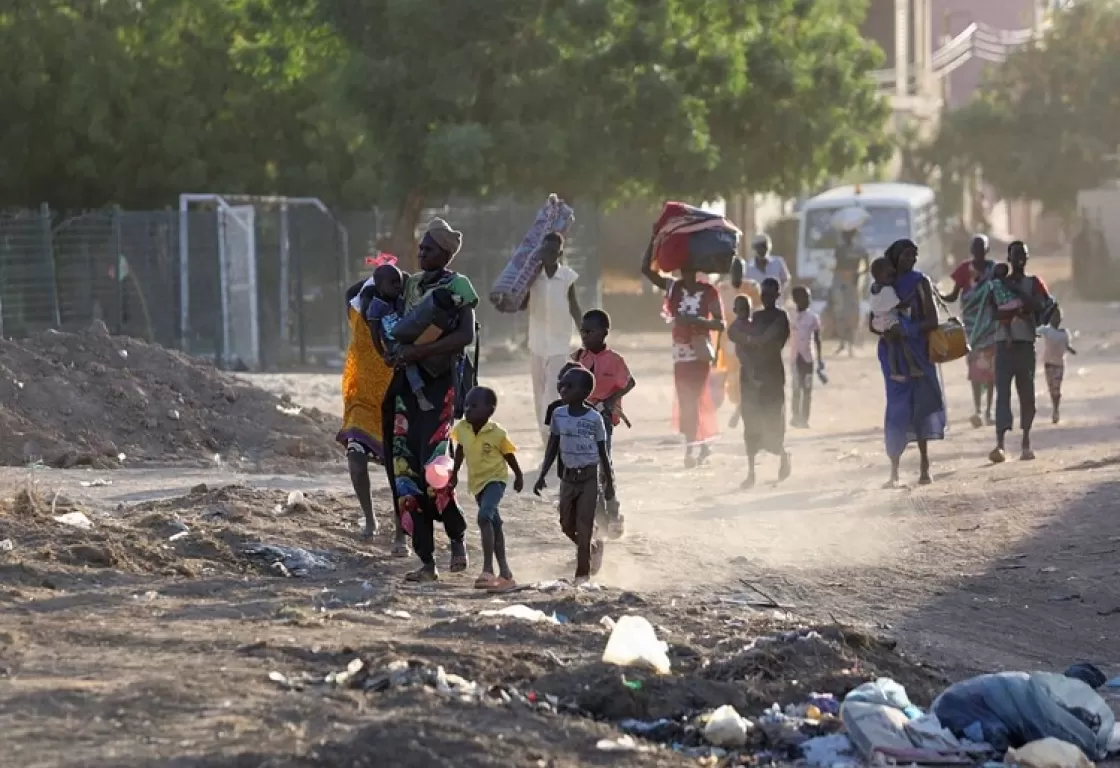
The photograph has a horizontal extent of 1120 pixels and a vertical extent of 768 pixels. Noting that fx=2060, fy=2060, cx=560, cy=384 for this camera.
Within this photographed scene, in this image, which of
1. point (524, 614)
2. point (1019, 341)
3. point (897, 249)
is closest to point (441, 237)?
point (524, 614)

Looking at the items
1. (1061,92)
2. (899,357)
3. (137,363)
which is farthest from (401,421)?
(1061,92)

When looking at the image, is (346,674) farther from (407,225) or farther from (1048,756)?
(407,225)

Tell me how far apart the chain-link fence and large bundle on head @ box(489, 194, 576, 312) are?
11594mm

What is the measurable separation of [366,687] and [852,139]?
90.7 ft

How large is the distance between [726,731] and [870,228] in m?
28.8

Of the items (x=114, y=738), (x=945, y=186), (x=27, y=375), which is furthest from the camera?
(x=945, y=186)

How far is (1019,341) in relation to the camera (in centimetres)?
1492

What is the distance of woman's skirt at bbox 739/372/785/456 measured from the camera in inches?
557

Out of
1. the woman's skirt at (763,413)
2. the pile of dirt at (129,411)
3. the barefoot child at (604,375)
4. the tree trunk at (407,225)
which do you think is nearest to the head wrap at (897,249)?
the woman's skirt at (763,413)

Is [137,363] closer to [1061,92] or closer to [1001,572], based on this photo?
[1001,572]

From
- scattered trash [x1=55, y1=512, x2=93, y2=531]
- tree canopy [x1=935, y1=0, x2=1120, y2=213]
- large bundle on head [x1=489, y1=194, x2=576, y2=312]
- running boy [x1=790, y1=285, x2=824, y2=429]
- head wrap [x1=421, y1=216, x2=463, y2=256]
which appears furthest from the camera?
tree canopy [x1=935, y1=0, x2=1120, y2=213]

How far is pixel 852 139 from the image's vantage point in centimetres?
3334

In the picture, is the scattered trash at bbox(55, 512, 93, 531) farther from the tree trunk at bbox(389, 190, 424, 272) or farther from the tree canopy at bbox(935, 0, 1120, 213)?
the tree canopy at bbox(935, 0, 1120, 213)

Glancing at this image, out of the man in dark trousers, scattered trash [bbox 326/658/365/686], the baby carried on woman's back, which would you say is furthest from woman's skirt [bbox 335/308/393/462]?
the man in dark trousers
